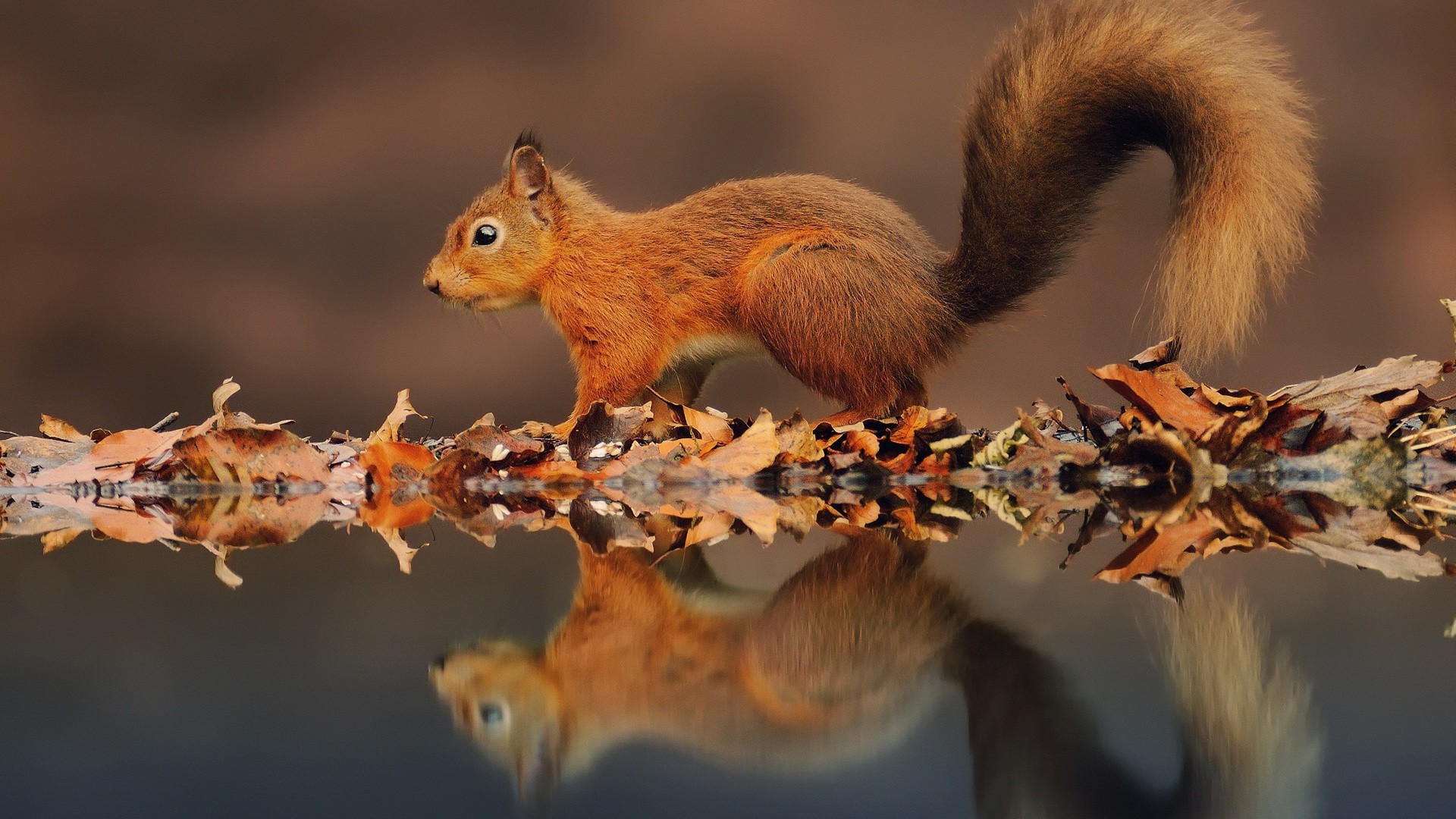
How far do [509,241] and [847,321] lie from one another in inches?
31.5

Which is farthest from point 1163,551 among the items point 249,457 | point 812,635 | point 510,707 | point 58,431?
point 58,431

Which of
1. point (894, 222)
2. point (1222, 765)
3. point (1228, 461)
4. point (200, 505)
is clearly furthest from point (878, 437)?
point (1222, 765)

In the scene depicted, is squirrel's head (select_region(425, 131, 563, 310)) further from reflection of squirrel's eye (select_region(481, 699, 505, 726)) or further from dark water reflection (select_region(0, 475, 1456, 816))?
reflection of squirrel's eye (select_region(481, 699, 505, 726))

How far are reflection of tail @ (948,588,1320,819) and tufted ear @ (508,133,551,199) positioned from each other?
1878 mm

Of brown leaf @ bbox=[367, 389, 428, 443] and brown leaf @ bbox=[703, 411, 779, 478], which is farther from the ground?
brown leaf @ bbox=[367, 389, 428, 443]

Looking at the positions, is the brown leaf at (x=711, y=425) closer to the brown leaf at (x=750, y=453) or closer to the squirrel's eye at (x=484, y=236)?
the brown leaf at (x=750, y=453)

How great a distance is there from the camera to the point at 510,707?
0.57 metres

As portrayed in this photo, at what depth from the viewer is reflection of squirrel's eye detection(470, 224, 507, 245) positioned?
239 cm

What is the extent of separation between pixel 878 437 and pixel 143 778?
1.59 m

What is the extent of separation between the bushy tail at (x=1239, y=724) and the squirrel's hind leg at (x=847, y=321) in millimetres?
1295

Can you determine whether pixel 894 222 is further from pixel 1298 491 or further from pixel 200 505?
pixel 200 505

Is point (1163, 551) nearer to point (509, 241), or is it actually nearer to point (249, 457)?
point (249, 457)

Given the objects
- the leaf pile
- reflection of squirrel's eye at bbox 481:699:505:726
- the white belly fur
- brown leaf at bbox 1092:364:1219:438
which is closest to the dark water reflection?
reflection of squirrel's eye at bbox 481:699:505:726

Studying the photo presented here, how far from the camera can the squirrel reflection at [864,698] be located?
45 cm
